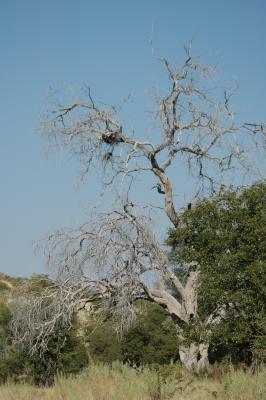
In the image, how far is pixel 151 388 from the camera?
37.1 feet

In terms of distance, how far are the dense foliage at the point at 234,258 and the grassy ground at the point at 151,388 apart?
329 centimetres

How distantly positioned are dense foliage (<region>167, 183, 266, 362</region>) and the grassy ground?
3286 millimetres

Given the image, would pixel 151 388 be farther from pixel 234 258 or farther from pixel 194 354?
pixel 194 354

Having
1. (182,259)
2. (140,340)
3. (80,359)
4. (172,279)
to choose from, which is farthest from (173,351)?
(182,259)

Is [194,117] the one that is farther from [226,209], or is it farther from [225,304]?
[225,304]

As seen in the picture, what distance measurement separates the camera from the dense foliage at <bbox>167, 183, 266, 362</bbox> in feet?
56.2

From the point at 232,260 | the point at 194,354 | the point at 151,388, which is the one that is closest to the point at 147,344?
the point at 194,354

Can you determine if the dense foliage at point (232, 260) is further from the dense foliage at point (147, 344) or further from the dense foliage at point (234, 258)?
the dense foliage at point (147, 344)

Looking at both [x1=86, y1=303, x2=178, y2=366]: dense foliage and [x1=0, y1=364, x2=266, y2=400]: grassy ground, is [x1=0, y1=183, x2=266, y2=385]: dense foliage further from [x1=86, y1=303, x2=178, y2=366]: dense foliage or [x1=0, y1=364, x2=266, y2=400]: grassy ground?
[x1=86, y1=303, x2=178, y2=366]: dense foliage

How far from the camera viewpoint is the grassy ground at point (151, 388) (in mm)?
10781

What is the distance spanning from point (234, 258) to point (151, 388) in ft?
22.6

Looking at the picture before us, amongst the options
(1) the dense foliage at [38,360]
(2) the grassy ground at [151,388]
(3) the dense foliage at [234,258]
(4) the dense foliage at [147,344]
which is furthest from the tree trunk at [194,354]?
(4) the dense foliage at [147,344]

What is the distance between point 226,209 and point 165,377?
7.31m

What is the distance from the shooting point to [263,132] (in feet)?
85.1
